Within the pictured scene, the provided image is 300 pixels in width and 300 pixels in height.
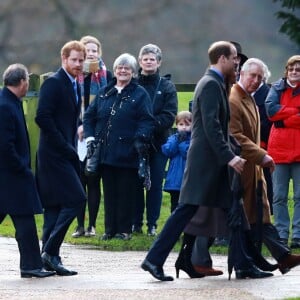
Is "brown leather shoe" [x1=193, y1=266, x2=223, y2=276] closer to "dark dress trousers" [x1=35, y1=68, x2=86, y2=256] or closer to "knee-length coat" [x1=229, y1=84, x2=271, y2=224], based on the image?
"knee-length coat" [x1=229, y1=84, x2=271, y2=224]

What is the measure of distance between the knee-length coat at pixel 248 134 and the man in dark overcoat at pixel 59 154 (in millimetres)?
1332

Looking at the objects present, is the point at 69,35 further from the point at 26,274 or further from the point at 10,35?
the point at 26,274

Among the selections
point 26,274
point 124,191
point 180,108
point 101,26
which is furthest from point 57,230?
point 180,108

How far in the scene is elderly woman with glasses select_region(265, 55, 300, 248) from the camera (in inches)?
530

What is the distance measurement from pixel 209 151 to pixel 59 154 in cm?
139

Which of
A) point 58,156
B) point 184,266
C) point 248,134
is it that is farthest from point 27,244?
point 248,134

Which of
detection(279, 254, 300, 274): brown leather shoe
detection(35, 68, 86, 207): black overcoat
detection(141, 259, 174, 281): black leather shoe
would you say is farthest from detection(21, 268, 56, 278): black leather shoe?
detection(279, 254, 300, 274): brown leather shoe

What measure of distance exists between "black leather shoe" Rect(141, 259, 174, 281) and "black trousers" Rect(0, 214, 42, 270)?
2.99ft

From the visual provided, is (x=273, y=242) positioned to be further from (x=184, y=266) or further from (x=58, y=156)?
(x=58, y=156)

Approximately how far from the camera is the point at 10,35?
1477cm

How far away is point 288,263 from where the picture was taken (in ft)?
37.3

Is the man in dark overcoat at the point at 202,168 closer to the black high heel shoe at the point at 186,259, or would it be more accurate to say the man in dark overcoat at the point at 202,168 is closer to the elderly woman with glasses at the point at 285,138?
the black high heel shoe at the point at 186,259

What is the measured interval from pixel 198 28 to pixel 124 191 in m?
1.93

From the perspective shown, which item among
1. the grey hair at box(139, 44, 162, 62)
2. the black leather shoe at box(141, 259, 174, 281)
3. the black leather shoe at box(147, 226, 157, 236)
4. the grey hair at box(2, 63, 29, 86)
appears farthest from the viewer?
the black leather shoe at box(147, 226, 157, 236)
